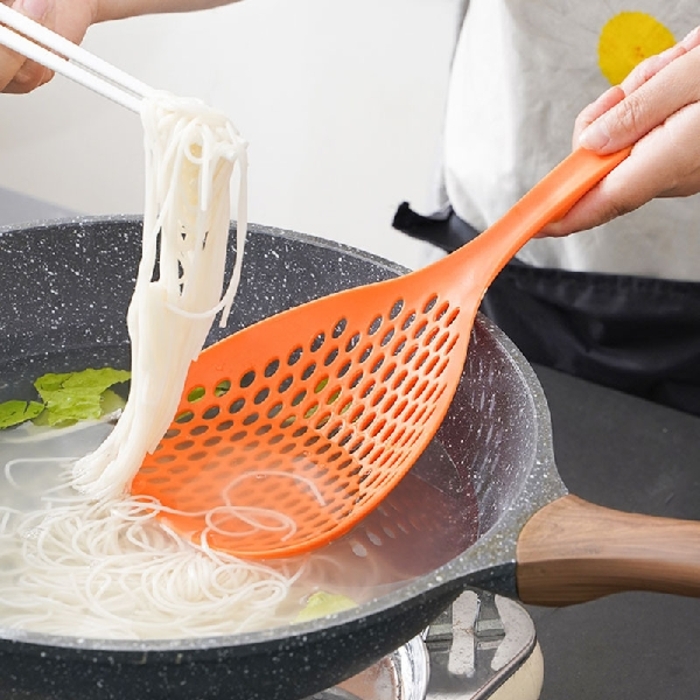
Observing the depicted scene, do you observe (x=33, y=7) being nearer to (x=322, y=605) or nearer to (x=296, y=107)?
(x=322, y=605)

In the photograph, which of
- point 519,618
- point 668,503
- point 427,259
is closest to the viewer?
point 519,618

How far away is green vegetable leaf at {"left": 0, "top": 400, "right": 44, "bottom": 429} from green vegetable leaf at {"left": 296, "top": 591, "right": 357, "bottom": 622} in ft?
1.18

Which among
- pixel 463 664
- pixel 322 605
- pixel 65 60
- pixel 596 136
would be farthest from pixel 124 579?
pixel 596 136

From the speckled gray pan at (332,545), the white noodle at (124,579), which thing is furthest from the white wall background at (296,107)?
the white noodle at (124,579)

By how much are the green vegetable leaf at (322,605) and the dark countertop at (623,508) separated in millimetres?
203

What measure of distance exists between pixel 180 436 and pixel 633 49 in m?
0.66

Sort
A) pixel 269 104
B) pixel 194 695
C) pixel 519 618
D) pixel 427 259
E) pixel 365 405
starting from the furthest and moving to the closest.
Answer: pixel 269 104 → pixel 427 259 → pixel 365 405 → pixel 519 618 → pixel 194 695

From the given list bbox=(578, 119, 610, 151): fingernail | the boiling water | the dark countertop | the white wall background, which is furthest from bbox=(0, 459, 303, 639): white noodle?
the white wall background

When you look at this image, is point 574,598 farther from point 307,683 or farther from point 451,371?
point 451,371

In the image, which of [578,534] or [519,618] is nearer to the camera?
[578,534]

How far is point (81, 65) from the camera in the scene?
897 mm

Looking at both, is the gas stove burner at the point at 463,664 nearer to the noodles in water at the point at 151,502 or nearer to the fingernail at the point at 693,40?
the noodles in water at the point at 151,502

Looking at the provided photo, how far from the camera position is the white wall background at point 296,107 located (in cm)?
210

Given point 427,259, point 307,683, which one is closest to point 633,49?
point 427,259
